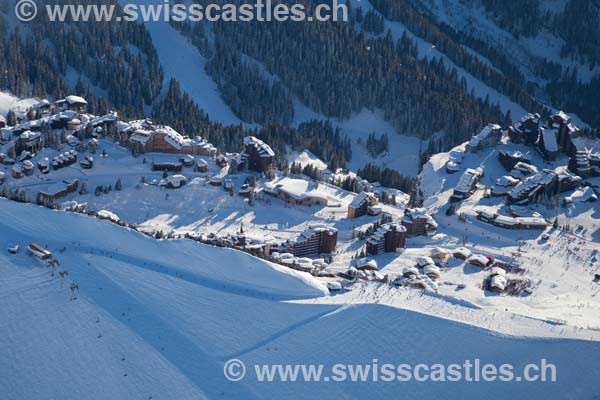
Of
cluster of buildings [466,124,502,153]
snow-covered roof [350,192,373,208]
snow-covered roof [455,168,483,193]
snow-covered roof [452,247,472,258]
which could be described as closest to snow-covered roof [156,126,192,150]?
snow-covered roof [350,192,373,208]

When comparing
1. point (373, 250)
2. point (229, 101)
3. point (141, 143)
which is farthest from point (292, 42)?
point (373, 250)

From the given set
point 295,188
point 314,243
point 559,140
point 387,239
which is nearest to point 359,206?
point 295,188

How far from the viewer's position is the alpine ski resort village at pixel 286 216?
197 feet

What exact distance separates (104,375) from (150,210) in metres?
45.7

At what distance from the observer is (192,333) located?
61844mm

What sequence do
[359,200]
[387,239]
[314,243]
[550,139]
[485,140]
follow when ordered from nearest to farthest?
[387,239]
[314,243]
[359,200]
[550,139]
[485,140]

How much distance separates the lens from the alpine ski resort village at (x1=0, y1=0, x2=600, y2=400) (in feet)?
197

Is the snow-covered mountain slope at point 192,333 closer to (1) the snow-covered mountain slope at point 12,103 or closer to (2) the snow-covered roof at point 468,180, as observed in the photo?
(2) the snow-covered roof at point 468,180

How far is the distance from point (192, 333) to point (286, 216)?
42.1 meters

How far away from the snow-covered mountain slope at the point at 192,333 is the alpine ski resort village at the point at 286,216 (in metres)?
0.17

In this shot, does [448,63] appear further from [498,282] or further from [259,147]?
[498,282]

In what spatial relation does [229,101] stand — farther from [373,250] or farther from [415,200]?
[373,250]

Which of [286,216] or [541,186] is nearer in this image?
[286,216]

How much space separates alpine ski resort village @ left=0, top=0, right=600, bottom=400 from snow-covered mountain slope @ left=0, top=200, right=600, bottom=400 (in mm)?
167
